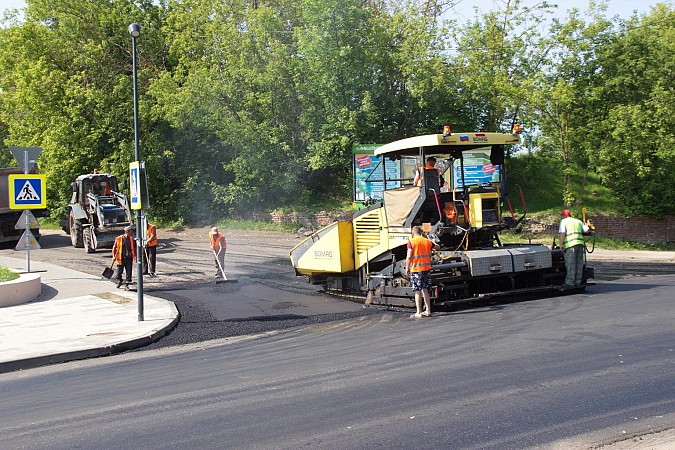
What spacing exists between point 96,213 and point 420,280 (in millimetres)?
16652

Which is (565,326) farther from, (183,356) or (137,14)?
(137,14)

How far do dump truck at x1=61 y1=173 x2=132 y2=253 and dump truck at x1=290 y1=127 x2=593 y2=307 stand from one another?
1276cm

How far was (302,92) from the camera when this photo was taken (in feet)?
105

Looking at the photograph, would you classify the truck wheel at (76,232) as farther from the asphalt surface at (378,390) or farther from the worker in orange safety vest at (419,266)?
the worker in orange safety vest at (419,266)

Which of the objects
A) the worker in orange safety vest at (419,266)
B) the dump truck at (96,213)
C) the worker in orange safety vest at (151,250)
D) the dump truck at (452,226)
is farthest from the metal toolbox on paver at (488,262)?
the dump truck at (96,213)

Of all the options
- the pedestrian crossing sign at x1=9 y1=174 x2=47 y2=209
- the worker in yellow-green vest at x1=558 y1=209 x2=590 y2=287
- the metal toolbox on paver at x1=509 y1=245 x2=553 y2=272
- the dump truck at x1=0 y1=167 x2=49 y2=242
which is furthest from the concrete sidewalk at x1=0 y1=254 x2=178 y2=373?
the dump truck at x1=0 y1=167 x2=49 y2=242

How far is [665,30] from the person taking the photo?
1136 inches

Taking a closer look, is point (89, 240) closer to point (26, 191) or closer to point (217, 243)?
point (217, 243)

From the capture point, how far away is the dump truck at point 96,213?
24562 millimetres

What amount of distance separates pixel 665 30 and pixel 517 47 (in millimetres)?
6087

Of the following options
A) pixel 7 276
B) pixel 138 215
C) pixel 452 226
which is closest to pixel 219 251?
pixel 7 276

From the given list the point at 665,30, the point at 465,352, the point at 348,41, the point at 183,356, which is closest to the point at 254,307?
the point at 183,356

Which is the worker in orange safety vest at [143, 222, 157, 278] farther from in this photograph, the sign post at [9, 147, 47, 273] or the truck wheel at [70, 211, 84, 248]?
the truck wheel at [70, 211, 84, 248]

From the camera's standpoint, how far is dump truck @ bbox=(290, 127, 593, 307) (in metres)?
12.4
